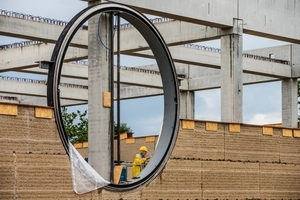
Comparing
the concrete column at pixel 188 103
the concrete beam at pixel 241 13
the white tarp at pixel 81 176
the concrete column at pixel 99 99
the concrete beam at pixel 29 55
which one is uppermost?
the concrete beam at pixel 241 13

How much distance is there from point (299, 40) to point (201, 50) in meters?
6.91

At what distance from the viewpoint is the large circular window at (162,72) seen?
1669 centimetres

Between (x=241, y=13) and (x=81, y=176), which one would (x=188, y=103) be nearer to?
(x=241, y=13)

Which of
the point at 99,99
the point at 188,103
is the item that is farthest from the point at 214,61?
the point at 99,99

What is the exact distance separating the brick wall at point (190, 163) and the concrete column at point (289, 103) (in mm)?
17613

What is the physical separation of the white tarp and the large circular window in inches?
11.9

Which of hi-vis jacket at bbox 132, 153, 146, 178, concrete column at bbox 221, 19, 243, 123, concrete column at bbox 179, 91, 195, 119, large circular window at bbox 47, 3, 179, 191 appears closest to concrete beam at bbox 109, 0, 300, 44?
concrete column at bbox 221, 19, 243, 123

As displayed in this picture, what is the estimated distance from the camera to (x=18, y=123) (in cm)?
1539

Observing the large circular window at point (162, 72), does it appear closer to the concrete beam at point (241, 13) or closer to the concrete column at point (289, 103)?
the concrete beam at point (241, 13)

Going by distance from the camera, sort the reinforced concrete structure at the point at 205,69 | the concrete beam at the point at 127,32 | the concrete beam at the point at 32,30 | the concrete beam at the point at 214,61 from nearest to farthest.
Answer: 1. the reinforced concrete structure at the point at 205,69
2. the concrete beam at the point at 32,30
3. the concrete beam at the point at 127,32
4. the concrete beam at the point at 214,61

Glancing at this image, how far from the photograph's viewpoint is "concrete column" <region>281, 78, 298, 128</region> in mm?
40938

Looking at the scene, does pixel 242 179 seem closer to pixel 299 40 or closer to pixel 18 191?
pixel 18 191

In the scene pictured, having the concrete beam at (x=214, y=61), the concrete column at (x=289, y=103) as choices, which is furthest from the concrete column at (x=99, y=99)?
the concrete column at (x=289, y=103)

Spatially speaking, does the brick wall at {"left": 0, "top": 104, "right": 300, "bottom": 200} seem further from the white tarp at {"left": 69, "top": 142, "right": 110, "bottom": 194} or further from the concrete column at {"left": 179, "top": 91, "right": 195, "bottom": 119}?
the concrete column at {"left": 179, "top": 91, "right": 195, "bottom": 119}
